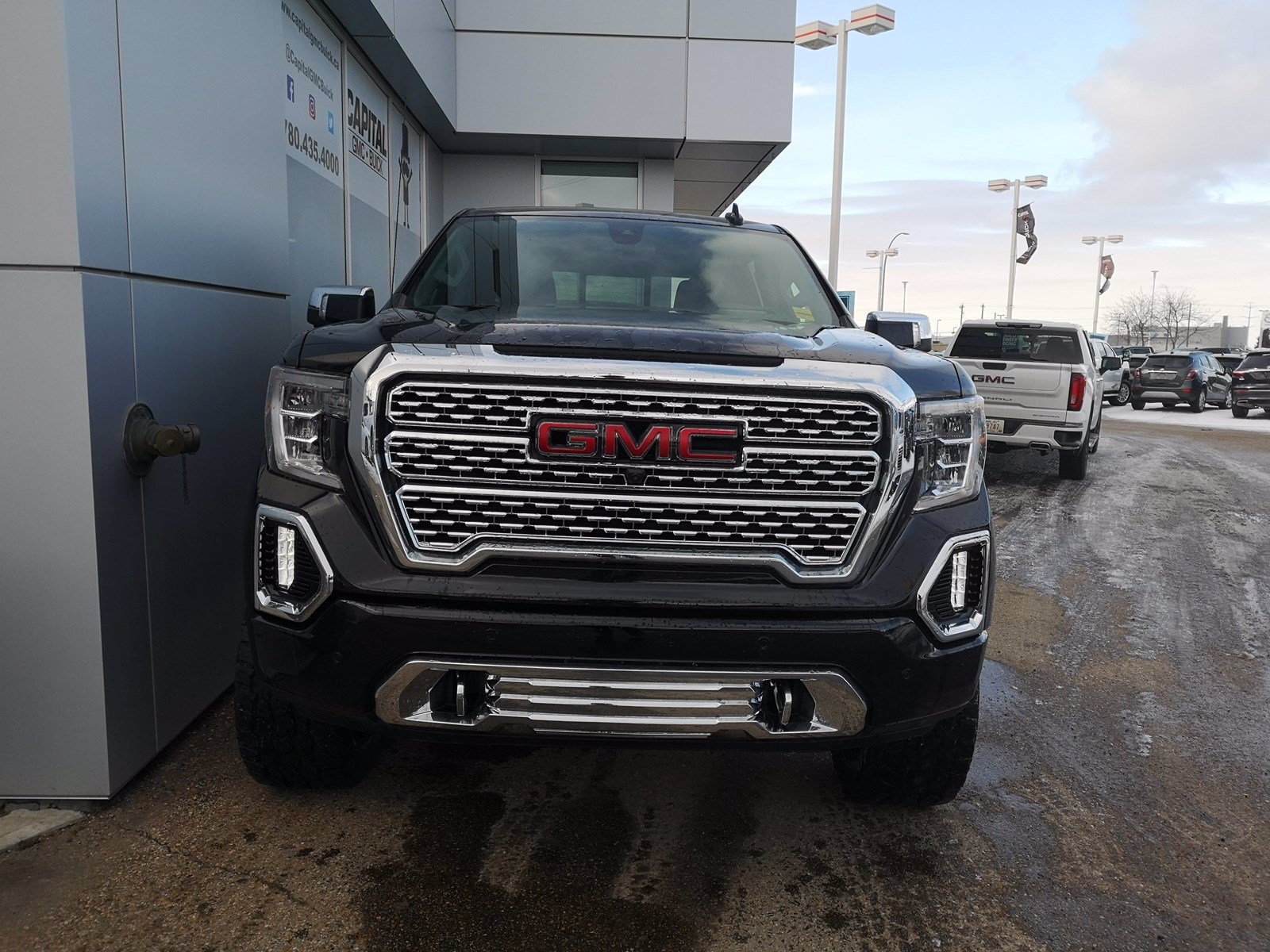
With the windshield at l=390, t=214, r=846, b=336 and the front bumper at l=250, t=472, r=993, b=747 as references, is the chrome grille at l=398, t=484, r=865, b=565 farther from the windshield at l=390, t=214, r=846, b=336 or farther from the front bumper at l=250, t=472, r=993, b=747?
the windshield at l=390, t=214, r=846, b=336

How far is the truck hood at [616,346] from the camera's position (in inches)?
99.9

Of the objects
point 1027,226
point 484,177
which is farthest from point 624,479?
point 1027,226

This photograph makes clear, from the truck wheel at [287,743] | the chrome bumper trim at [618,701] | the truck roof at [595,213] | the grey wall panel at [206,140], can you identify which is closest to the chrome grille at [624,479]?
the chrome bumper trim at [618,701]

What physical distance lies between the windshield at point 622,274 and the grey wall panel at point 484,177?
Answer: 8632mm

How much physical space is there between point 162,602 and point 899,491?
2.54m

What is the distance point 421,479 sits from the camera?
2465 millimetres

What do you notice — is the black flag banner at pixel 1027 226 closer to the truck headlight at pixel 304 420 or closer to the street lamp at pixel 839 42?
the street lamp at pixel 839 42

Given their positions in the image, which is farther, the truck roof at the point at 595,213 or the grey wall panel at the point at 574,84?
the grey wall panel at the point at 574,84

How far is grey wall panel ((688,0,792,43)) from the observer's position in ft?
38.5

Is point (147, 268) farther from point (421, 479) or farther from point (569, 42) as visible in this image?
point (569, 42)

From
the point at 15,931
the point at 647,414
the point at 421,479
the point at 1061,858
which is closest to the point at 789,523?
the point at 647,414

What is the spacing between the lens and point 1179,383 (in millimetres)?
28031

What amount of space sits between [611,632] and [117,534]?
5.78 ft

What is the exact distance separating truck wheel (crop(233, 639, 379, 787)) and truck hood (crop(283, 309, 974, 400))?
35.3 inches
